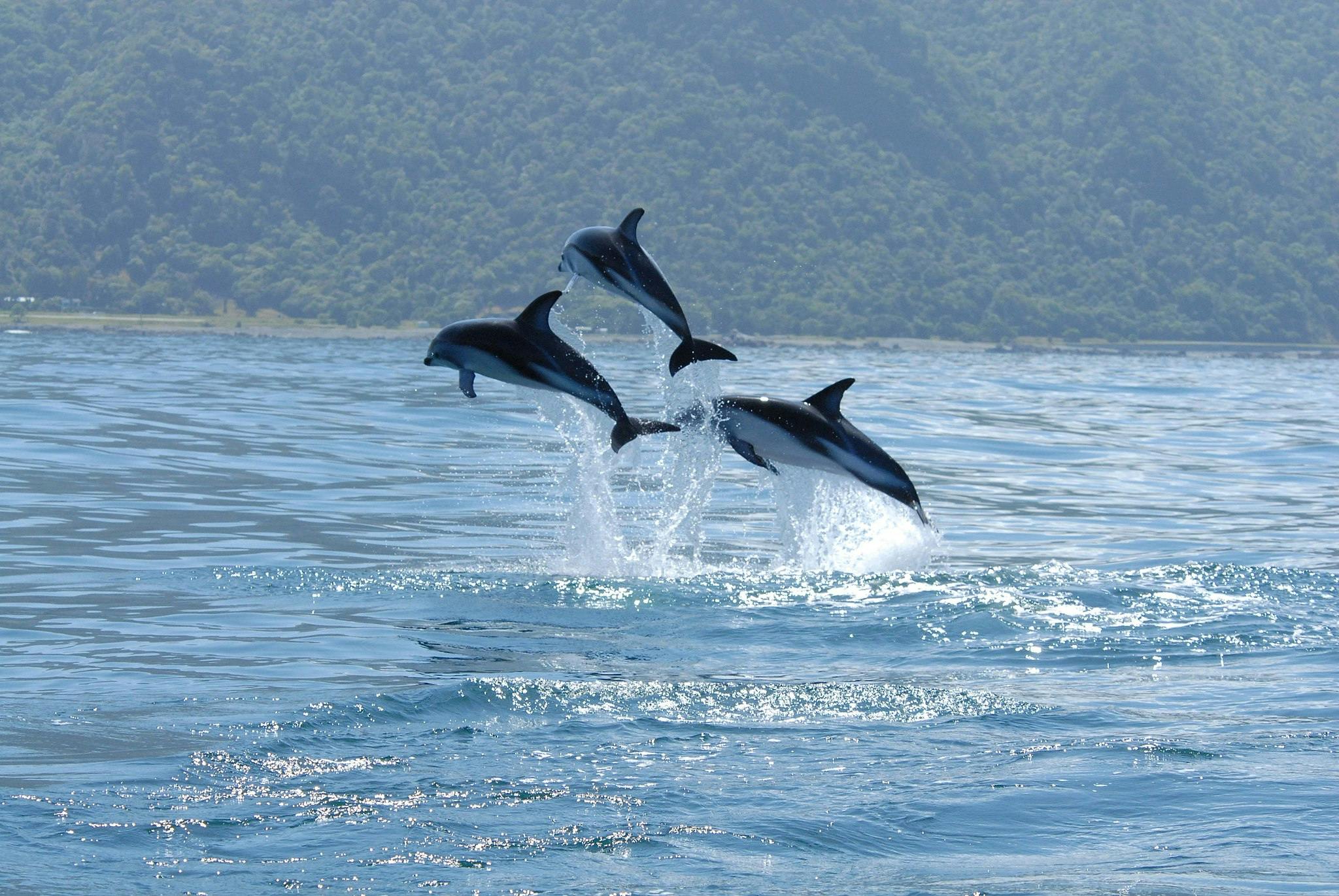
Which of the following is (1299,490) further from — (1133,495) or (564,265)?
(564,265)

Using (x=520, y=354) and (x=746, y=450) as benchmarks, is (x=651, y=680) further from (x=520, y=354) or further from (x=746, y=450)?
(x=520, y=354)

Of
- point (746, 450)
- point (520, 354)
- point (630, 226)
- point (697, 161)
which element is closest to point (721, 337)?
point (697, 161)

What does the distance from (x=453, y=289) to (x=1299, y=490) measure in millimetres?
90466

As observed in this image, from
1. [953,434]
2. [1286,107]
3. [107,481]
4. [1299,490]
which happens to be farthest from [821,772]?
[1286,107]

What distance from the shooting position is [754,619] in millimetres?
13906

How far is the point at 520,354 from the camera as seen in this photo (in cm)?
1159

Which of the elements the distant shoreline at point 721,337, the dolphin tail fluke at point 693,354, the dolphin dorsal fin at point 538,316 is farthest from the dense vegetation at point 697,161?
the dolphin tail fluke at point 693,354

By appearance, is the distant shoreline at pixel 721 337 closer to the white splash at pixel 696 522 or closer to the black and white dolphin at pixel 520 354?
the white splash at pixel 696 522

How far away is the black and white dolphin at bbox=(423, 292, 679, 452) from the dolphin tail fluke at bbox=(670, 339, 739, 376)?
0.60 meters

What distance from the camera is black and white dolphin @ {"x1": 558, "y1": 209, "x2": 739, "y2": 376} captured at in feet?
36.8

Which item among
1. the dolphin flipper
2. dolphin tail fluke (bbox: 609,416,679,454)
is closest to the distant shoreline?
the dolphin flipper

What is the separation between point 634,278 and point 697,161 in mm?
126900

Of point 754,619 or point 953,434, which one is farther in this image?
point 953,434

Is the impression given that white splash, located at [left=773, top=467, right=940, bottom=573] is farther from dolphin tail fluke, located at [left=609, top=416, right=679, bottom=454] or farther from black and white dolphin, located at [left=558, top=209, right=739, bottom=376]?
A: black and white dolphin, located at [left=558, top=209, right=739, bottom=376]
